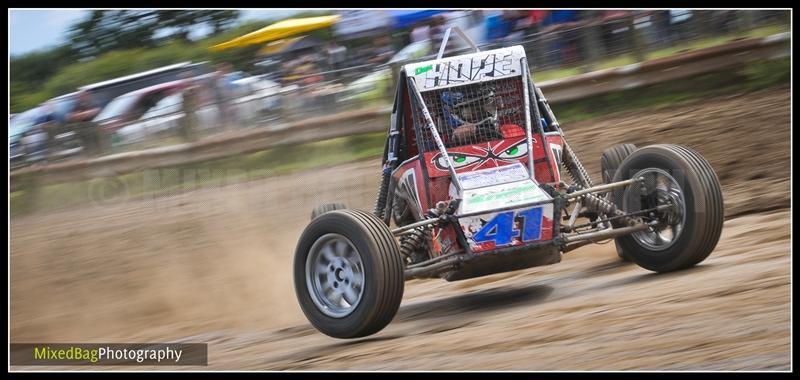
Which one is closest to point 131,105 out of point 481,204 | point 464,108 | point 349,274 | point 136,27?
point 136,27

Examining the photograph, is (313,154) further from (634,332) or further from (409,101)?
(634,332)

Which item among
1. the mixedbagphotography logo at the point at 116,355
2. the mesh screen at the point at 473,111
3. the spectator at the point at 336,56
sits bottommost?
the mixedbagphotography logo at the point at 116,355

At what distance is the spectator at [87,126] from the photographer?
1216 centimetres

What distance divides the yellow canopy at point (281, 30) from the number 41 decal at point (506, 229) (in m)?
5.00

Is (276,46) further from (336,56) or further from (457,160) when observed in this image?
(457,160)

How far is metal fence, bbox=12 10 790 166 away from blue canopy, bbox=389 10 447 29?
15.9 inches

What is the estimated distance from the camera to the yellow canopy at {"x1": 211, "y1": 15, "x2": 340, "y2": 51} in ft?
36.8

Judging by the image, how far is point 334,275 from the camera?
6.54 meters

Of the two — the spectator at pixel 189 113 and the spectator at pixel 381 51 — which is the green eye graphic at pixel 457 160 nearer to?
the spectator at pixel 381 51

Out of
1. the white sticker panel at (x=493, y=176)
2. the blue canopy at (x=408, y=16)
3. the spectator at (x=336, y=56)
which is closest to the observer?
the white sticker panel at (x=493, y=176)

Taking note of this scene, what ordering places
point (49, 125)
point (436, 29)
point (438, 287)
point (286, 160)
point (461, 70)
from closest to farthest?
point (461, 70) → point (438, 287) → point (436, 29) → point (49, 125) → point (286, 160)

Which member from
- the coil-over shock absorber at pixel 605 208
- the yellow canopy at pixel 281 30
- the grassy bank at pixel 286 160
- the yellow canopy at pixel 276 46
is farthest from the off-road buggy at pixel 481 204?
the yellow canopy at pixel 276 46

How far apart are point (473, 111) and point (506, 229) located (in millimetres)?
1307

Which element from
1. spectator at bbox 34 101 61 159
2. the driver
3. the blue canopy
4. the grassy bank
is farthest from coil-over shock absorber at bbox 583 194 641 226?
spectator at bbox 34 101 61 159
